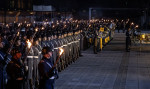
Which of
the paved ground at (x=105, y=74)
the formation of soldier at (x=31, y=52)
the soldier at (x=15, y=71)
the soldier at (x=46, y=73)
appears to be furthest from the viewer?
the paved ground at (x=105, y=74)

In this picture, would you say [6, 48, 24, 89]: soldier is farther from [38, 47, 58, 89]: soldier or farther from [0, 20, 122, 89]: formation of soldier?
[38, 47, 58, 89]: soldier

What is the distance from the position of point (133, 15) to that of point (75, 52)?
273 feet

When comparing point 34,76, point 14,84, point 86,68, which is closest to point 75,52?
point 86,68

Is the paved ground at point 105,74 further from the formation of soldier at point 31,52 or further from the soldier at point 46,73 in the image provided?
the soldier at point 46,73

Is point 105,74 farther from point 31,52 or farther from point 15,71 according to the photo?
point 15,71

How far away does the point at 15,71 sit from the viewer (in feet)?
36.0

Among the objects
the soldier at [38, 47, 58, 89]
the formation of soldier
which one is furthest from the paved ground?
the soldier at [38, 47, 58, 89]

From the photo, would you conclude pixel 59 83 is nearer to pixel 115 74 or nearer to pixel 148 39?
pixel 115 74

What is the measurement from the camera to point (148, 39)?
42375 mm

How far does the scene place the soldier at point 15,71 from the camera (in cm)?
1095

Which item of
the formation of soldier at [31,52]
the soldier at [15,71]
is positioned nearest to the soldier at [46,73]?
the formation of soldier at [31,52]

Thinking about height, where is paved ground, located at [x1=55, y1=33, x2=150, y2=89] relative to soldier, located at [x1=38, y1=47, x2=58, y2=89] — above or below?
below

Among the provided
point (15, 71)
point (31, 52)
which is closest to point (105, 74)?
point (31, 52)

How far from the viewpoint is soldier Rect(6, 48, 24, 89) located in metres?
11.0
